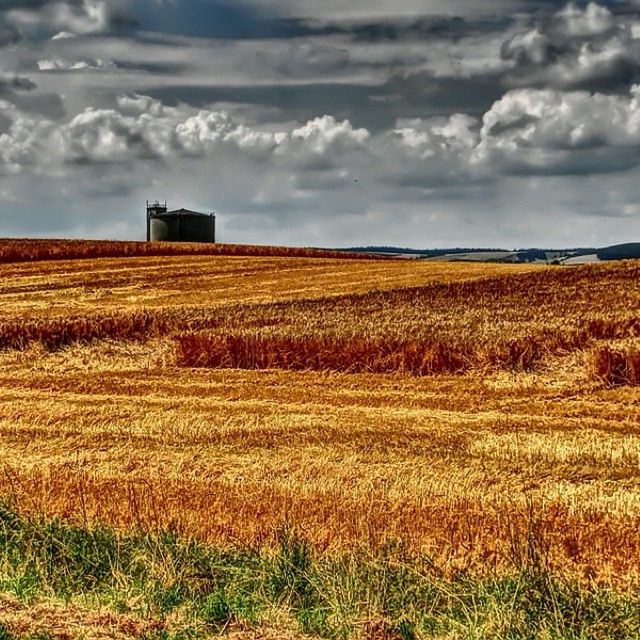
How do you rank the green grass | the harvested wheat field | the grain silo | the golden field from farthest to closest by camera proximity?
the grain silo
the golden field
the harvested wheat field
the green grass

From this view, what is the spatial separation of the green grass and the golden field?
529mm

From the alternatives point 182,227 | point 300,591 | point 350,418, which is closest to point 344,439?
point 350,418

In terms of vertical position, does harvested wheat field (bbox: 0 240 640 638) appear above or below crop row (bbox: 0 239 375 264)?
below

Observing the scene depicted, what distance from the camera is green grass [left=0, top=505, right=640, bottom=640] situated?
6.87 m

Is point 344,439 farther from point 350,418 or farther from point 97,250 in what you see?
point 97,250

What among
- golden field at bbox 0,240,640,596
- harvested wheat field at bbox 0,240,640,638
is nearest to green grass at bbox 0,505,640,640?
harvested wheat field at bbox 0,240,640,638

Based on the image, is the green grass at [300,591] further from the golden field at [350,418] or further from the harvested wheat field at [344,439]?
the golden field at [350,418]

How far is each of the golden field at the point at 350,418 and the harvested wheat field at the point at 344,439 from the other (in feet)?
0.13

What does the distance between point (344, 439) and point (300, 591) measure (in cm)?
452

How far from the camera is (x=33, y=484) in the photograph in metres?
10.6

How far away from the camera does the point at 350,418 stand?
1313 centimetres

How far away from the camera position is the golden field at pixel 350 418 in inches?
357

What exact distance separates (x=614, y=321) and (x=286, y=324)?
6211mm

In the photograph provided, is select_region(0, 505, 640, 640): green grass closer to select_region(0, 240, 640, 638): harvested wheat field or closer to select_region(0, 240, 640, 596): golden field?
select_region(0, 240, 640, 638): harvested wheat field
